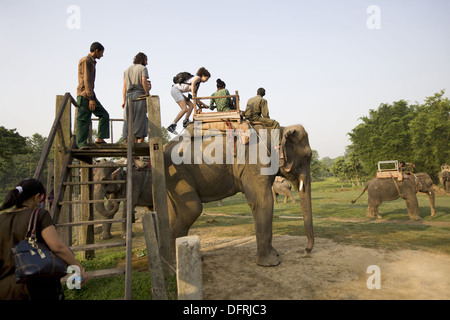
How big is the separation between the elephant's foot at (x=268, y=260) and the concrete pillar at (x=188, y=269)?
307cm

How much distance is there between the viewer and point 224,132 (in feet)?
21.1

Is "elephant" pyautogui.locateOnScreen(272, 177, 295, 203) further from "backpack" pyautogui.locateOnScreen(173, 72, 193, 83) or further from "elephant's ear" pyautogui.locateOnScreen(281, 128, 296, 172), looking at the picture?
"backpack" pyautogui.locateOnScreen(173, 72, 193, 83)

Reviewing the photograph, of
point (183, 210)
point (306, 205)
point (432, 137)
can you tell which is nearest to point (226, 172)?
point (183, 210)

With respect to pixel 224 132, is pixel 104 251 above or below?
below

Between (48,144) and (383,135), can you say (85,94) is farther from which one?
(383,135)

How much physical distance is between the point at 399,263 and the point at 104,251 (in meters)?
7.91

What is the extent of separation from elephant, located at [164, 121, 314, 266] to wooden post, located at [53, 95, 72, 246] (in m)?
2.23

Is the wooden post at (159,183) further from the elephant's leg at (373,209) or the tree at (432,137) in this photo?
the tree at (432,137)

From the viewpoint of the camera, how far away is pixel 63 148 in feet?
17.8

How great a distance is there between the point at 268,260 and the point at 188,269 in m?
3.27

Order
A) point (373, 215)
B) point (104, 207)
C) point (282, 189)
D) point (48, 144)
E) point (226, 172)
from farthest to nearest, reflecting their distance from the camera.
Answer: point (282, 189)
point (373, 215)
point (104, 207)
point (226, 172)
point (48, 144)

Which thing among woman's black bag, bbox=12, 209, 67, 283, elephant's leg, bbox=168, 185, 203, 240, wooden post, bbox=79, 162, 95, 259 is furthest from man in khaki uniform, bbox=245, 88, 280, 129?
woman's black bag, bbox=12, 209, 67, 283
